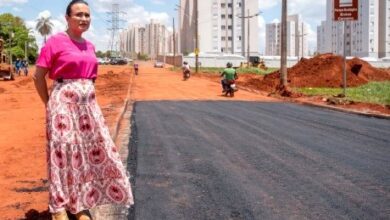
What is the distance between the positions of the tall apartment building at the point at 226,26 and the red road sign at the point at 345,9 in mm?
94666

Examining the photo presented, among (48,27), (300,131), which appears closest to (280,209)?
(300,131)

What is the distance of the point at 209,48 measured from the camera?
117 m

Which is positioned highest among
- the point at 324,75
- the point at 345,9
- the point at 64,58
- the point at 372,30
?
the point at 372,30

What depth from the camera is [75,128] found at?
462 cm

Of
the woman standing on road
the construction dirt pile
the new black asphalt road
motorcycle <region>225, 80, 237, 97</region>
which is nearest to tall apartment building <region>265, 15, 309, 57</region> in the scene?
the construction dirt pile

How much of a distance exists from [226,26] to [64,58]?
381 ft

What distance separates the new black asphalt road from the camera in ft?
18.9

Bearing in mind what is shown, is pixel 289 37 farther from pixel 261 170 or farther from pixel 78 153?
pixel 78 153

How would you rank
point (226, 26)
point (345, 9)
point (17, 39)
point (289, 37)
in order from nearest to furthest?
point (345, 9) → point (17, 39) → point (226, 26) → point (289, 37)

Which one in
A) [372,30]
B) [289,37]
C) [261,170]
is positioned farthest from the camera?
[289,37]

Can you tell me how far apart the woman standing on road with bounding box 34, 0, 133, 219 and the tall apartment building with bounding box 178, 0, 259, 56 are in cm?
11192

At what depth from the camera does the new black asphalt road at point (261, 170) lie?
5770 mm

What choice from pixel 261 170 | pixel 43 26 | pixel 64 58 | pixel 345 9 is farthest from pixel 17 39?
pixel 64 58

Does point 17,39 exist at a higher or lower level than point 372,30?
lower
